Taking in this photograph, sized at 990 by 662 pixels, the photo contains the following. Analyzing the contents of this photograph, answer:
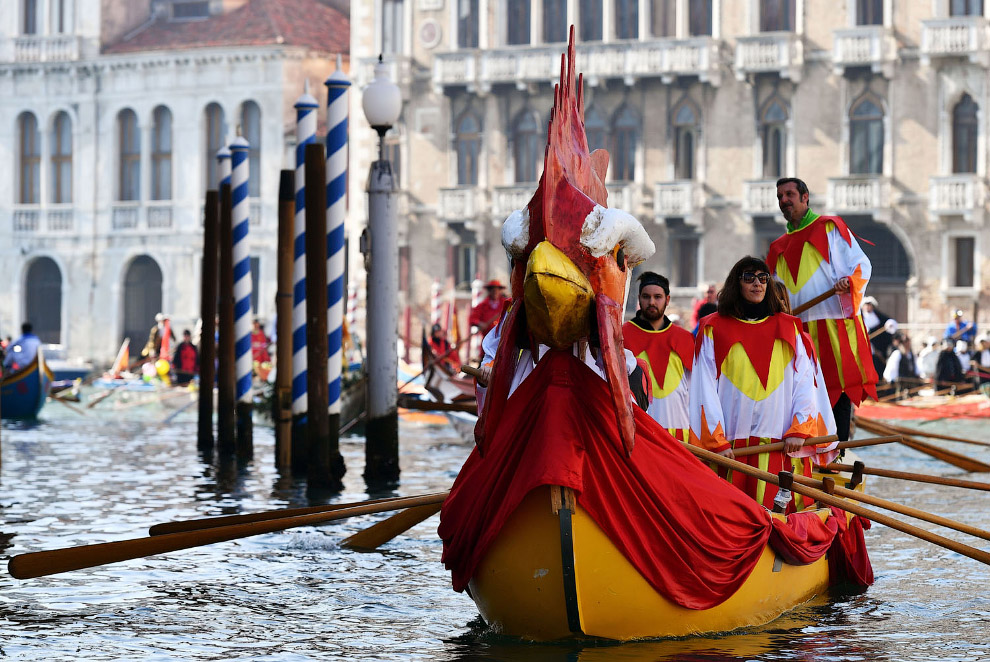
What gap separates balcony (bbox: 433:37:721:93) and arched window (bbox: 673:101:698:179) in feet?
2.25

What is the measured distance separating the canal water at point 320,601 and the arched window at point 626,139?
57.3 ft

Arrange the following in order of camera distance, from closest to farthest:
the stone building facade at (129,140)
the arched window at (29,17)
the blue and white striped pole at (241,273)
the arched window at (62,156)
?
the blue and white striped pole at (241,273) → the stone building facade at (129,140) → the arched window at (62,156) → the arched window at (29,17)

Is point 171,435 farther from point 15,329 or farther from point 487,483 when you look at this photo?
point 15,329

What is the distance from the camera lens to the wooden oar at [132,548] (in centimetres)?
563

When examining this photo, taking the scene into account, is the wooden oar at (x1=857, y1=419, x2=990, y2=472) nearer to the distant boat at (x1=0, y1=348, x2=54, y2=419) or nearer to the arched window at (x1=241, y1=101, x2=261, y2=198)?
the distant boat at (x1=0, y1=348, x2=54, y2=419)

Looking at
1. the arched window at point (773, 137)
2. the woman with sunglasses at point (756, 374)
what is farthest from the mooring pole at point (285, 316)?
the arched window at point (773, 137)

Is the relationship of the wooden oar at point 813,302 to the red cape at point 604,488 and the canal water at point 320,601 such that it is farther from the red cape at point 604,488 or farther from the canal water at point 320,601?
the red cape at point 604,488

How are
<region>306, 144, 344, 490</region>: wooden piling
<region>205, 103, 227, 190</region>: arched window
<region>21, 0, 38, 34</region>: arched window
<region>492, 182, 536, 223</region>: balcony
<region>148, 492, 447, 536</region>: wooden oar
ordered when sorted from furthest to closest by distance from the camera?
<region>21, 0, 38, 34</region>: arched window < <region>205, 103, 227, 190</region>: arched window < <region>492, 182, 536, 223</region>: balcony < <region>306, 144, 344, 490</region>: wooden piling < <region>148, 492, 447, 536</region>: wooden oar

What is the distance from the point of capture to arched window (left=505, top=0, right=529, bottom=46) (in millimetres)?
28672

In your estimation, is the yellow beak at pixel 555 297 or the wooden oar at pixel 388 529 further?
the wooden oar at pixel 388 529

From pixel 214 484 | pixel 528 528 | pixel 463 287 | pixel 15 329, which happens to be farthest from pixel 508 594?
pixel 15 329

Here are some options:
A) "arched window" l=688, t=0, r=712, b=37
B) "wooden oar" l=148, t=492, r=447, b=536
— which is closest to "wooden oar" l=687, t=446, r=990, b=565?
"wooden oar" l=148, t=492, r=447, b=536

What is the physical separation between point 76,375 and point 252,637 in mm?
26397

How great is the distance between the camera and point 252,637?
5.88 meters
